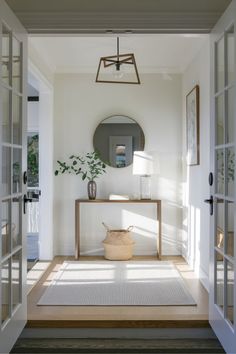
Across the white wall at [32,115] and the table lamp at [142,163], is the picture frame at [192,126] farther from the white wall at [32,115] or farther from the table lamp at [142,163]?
the white wall at [32,115]

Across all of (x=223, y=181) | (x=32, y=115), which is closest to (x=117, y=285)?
(x=223, y=181)

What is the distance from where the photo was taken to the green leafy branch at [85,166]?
5.25m

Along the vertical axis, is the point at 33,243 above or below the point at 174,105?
below

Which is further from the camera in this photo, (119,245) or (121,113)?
(121,113)

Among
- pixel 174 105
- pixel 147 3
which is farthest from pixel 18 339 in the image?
pixel 174 105

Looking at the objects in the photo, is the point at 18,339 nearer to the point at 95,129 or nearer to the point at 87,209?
the point at 87,209

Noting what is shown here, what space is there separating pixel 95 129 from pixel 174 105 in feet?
3.63

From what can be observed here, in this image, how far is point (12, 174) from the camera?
2471 mm

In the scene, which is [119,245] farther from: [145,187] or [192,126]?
[192,126]

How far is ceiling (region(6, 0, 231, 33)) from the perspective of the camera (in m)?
2.65

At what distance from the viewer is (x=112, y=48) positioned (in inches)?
175

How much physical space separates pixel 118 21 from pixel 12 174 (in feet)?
4.06

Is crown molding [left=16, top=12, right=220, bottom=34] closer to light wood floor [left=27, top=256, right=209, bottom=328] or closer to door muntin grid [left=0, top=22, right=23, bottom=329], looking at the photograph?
door muntin grid [left=0, top=22, right=23, bottom=329]

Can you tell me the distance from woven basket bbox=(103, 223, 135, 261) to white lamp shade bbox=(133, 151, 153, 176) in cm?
80
